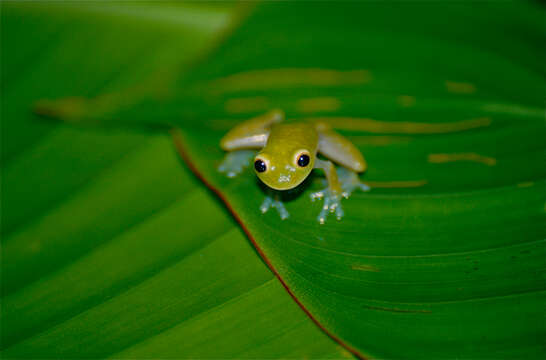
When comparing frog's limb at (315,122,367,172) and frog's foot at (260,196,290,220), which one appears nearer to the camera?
frog's foot at (260,196,290,220)

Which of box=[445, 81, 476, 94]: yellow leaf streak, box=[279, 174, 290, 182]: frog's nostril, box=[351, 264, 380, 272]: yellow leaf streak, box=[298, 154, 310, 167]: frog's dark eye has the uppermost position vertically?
box=[445, 81, 476, 94]: yellow leaf streak

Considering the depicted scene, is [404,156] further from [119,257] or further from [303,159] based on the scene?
[119,257]

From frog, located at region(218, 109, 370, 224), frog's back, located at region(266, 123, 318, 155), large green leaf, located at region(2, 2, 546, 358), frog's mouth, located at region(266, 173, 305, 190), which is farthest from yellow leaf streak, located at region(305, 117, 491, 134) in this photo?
frog's mouth, located at region(266, 173, 305, 190)

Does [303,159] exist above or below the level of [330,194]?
above

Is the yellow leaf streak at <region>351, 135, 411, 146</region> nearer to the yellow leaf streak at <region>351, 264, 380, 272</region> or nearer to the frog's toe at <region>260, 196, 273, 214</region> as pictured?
the frog's toe at <region>260, 196, 273, 214</region>

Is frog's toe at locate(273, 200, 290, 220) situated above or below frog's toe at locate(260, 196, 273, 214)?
below

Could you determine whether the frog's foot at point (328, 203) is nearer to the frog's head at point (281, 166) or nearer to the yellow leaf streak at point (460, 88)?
the frog's head at point (281, 166)

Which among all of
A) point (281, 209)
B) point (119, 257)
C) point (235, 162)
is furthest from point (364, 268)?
point (119, 257)
